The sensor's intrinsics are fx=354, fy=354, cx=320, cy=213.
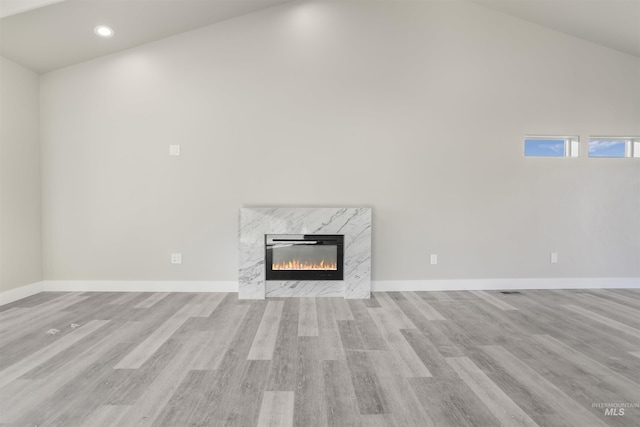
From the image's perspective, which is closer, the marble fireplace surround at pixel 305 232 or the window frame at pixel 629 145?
the marble fireplace surround at pixel 305 232

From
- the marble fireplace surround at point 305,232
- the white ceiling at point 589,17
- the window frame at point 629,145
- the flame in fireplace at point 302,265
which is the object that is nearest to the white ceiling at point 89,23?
the marble fireplace surround at point 305,232

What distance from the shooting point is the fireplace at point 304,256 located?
3.96 metres

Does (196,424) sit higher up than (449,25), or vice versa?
(449,25)

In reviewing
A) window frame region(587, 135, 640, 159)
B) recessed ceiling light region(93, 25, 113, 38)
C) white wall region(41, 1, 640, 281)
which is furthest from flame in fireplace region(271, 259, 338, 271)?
window frame region(587, 135, 640, 159)

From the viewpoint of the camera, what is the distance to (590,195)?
14.2 ft

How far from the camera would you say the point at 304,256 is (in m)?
3.98

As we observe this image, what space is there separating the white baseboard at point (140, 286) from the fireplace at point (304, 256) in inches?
22.7

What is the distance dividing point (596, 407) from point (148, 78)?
477 cm

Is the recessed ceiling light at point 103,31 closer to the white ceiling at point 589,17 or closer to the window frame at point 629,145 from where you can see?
the white ceiling at point 589,17

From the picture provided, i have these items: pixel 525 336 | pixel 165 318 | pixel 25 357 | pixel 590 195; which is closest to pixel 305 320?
pixel 165 318

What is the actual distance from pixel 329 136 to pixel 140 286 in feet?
9.15

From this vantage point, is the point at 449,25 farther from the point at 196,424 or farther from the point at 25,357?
the point at 25,357

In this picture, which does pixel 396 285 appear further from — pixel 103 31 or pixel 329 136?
pixel 103 31

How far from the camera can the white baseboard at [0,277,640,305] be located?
4.07 meters
